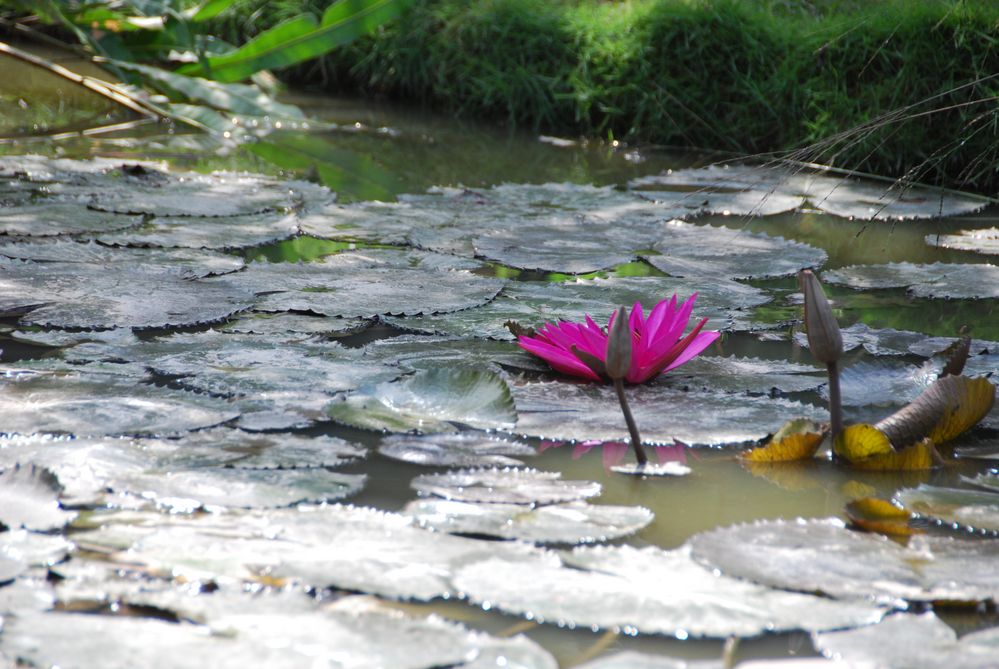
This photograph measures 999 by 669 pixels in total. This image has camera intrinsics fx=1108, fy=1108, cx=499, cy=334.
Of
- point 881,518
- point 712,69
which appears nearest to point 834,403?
point 881,518

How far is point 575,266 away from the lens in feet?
7.36

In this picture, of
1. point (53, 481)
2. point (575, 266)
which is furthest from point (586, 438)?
point (575, 266)

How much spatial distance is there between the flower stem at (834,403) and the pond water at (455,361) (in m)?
0.05

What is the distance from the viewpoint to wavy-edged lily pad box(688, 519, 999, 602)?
3.27 feet

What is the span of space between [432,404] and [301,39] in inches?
126

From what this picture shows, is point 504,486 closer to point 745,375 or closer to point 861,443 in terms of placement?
point 861,443

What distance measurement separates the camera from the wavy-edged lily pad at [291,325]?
1.75 m

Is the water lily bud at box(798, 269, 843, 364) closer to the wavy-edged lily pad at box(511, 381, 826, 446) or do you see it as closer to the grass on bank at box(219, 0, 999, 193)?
the wavy-edged lily pad at box(511, 381, 826, 446)

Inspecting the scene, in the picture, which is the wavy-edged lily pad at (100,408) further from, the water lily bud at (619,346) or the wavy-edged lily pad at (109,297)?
the water lily bud at (619,346)

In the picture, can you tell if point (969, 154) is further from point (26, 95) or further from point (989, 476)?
point (26, 95)

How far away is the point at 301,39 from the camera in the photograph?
4.31 m

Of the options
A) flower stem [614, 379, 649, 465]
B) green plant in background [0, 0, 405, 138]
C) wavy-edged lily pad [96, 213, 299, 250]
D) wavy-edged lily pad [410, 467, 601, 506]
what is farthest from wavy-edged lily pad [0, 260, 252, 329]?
green plant in background [0, 0, 405, 138]

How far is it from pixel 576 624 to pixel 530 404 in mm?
556

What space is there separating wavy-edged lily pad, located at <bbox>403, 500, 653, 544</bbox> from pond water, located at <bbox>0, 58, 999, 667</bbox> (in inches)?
1.0
